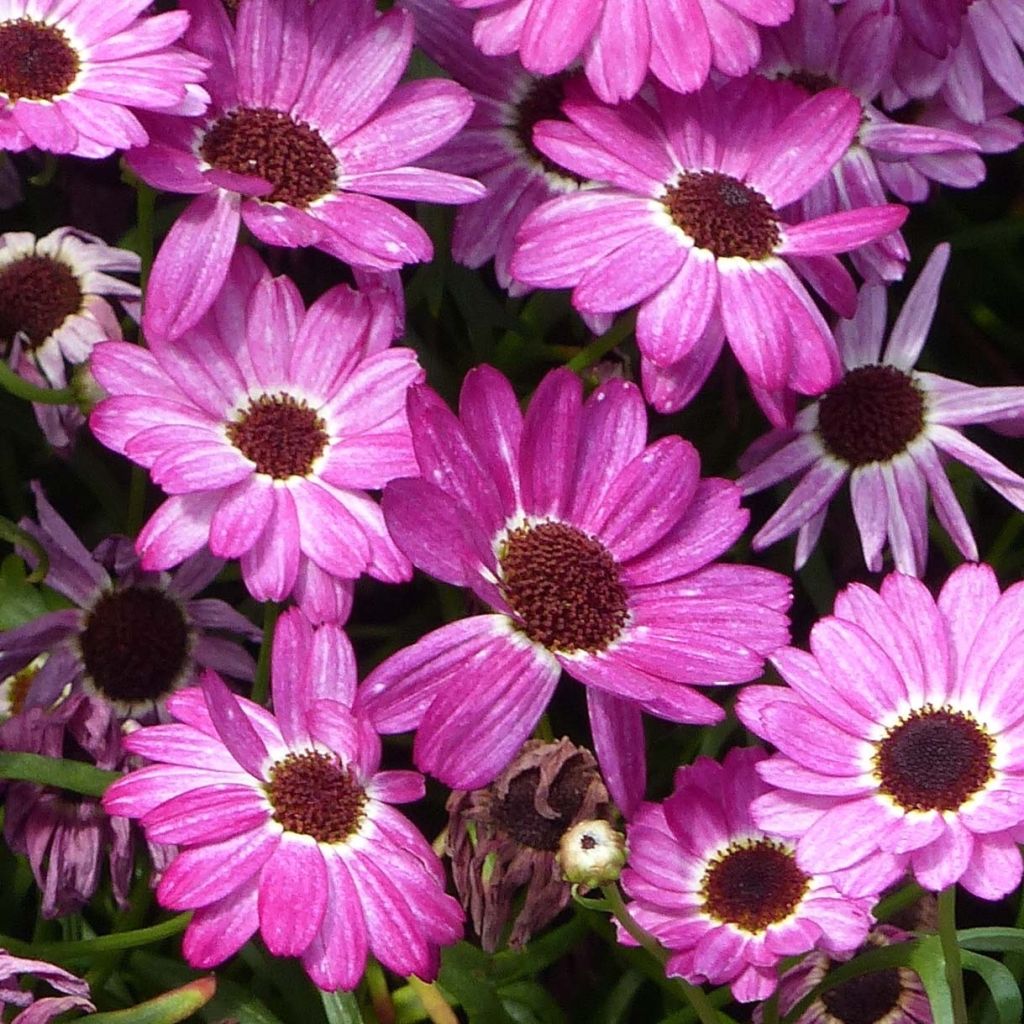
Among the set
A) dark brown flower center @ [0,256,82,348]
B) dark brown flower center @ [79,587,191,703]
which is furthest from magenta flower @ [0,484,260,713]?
dark brown flower center @ [0,256,82,348]

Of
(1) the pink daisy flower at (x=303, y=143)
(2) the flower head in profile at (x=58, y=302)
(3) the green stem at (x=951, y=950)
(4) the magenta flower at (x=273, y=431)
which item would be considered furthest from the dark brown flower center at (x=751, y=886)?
(2) the flower head in profile at (x=58, y=302)

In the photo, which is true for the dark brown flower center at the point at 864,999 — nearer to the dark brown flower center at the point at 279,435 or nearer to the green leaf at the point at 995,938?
the green leaf at the point at 995,938

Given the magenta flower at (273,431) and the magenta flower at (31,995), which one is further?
the magenta flower at (273,431)

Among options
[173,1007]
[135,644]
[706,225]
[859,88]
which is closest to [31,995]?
[173,1007]

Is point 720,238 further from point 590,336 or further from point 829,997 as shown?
point 829,997

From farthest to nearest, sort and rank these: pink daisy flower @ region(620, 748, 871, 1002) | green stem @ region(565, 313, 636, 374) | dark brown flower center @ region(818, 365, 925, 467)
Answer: dark brown flower center @ region(818, 365, 925, 467) < green stem @ region(565, 313, 636, 374) < pink daisy flower @ region(620, 748, 871, 1002)

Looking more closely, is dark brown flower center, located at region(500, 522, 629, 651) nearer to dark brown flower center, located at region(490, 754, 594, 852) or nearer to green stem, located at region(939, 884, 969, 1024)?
dark brown flower center, located at region(490, 754, 594, 852)
